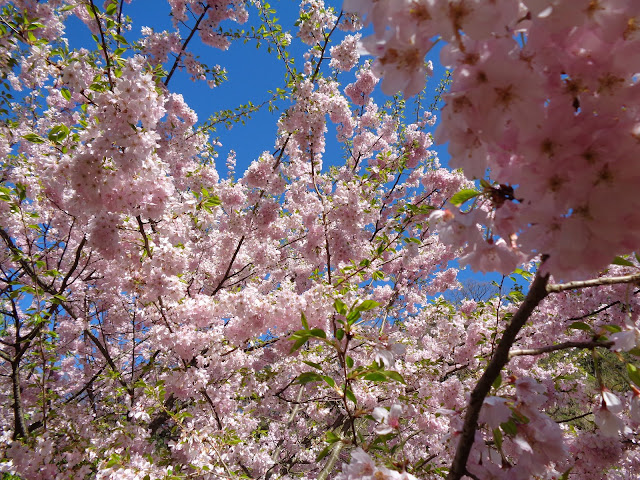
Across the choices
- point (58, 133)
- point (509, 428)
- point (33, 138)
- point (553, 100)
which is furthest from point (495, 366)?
point (33, 138)

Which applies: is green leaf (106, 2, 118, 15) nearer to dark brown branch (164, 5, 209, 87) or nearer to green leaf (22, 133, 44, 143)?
green leaf (22, 133, 44, 143)

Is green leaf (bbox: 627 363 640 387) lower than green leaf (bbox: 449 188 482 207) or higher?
lower

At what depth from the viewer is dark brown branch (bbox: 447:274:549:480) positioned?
88 centimetres

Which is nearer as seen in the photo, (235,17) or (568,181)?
(568,181)

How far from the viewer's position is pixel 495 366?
38.6 inches

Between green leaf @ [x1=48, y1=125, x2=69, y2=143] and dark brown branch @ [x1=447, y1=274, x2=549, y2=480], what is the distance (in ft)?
11.4

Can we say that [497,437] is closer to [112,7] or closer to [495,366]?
[495,366]

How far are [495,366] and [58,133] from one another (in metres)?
3.52

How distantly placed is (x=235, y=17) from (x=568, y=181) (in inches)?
302

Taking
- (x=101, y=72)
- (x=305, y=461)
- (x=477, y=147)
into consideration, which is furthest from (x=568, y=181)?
Result: (x=305, y=461)

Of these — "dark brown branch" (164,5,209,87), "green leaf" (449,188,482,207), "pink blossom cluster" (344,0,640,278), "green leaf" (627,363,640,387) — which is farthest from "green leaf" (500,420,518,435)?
"dark brown branch" (164,5,209,87)

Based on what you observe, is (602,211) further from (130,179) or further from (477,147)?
(130,179)

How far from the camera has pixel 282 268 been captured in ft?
26.7

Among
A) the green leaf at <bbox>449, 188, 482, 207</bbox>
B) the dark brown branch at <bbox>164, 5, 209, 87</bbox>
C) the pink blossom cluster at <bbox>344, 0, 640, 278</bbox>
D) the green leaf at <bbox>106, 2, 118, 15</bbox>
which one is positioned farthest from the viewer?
the dark brown branch at <bbox>164, 5, 209, 87</bbox>
